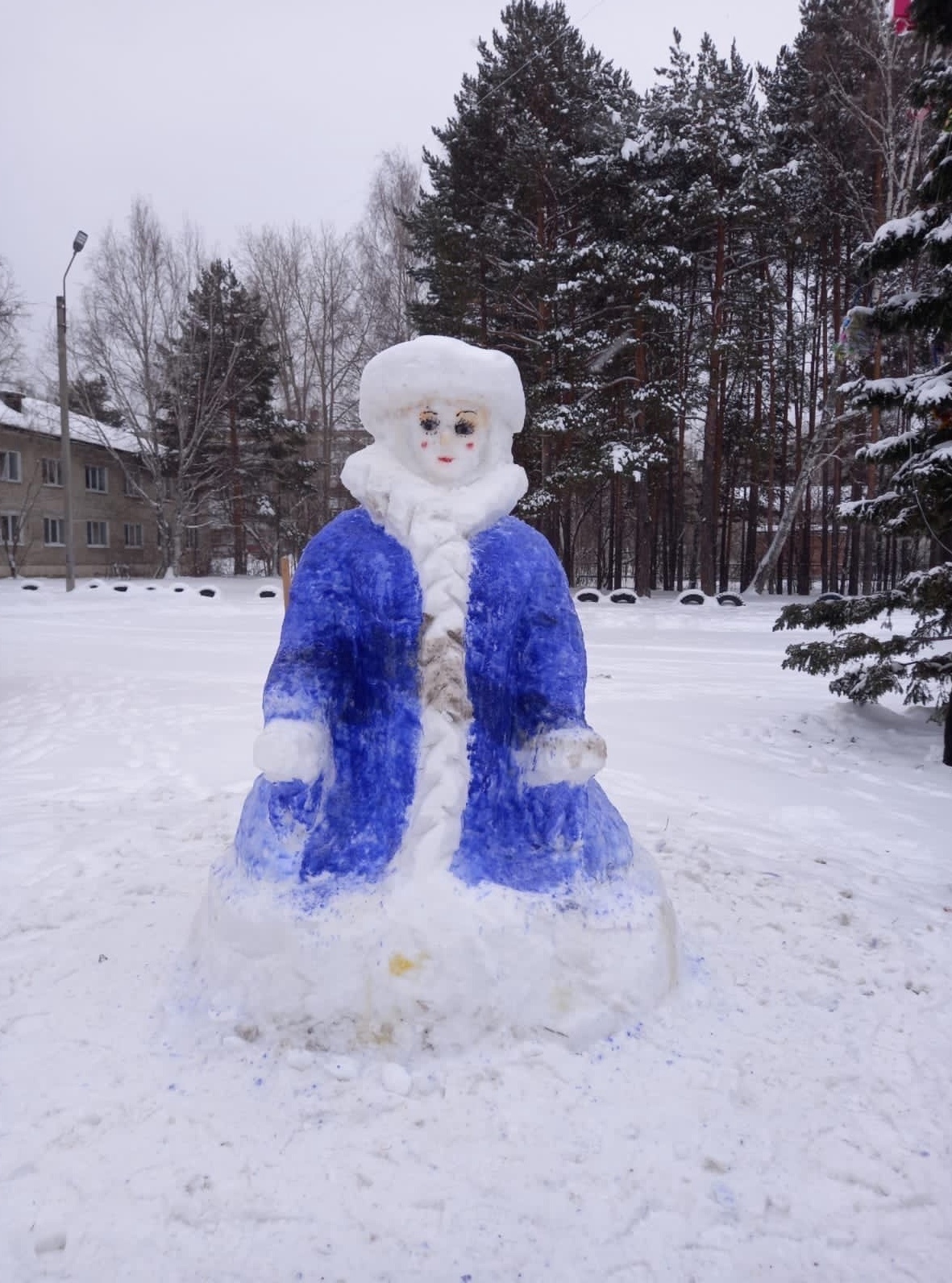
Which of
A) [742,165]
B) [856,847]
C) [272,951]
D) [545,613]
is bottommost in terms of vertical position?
[856,847]

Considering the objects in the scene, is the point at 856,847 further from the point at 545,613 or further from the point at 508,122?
the point at 508,122

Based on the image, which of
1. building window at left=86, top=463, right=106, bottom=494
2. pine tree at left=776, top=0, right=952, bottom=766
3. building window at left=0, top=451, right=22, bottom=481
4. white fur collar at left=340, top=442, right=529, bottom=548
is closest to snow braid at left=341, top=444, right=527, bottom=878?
white fur collar at left=340, top=442, right=529, bottom=548

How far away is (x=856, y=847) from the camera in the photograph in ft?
12.6

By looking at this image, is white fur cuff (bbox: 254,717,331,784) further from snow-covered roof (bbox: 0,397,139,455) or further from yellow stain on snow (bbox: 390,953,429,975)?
snow-covered roof (bbox: 0,397,139,455)

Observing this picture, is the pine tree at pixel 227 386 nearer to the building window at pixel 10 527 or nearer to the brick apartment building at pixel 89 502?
the brick apartment building at pixel 89 502

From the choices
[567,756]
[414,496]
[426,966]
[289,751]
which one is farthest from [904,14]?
[426,966]

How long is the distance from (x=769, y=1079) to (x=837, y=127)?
61.4ft

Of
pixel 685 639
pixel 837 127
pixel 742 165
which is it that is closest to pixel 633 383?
pixel 742 165

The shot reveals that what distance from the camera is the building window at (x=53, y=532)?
26.8 metres

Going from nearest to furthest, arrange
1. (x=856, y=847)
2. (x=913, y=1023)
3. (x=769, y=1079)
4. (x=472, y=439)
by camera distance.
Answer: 1. (x=769, y=1079)
2. (x=913, y=1023)
3. (x=472, y=439)
4. (x=856, y=847)

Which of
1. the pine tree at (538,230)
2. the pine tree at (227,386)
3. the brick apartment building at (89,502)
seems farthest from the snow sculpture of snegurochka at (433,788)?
the pine tree at (227,386)

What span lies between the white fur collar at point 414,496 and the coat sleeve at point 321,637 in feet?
0.51

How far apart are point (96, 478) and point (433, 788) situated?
29.8 m

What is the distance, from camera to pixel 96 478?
28.2 metres
